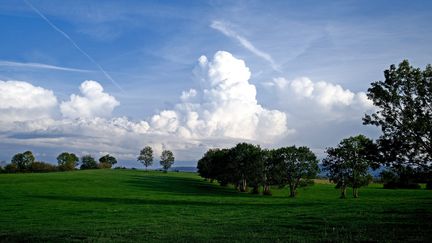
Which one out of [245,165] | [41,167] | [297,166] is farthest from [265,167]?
[41,167]

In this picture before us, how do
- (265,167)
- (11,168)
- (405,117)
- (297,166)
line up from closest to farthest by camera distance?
1. (405,117)
2. (297,166)
3. (265,167)
4. (11,168)

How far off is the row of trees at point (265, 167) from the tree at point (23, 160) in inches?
Answer: 4098

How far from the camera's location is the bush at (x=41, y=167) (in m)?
176

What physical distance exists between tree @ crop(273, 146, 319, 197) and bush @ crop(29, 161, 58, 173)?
12428 cm

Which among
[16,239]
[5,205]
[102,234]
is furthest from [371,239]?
[5,205]

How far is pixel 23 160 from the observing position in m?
190

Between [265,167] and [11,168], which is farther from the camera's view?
[11,168]

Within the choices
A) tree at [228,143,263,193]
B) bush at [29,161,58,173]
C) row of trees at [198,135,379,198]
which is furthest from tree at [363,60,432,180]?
bush at [29,161,58,173]

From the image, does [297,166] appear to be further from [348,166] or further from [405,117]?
[405,117]

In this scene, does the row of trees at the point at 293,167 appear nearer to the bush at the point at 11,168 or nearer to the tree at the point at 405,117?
the tree at the point at 405,117

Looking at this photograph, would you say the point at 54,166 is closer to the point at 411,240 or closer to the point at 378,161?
the point at 378,161

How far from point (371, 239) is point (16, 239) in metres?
20.9

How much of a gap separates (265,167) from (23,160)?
13860 cm

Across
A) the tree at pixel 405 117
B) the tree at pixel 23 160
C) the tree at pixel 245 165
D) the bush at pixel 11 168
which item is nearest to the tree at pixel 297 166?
the tree at pixel 245 165
